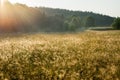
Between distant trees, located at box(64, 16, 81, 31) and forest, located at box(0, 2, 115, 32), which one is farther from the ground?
forest, located at box(0, 2, 115, 32)

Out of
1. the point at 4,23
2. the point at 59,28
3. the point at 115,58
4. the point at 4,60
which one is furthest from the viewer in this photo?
the point at 59,28

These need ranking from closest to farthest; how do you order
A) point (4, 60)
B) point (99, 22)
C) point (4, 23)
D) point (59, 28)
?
point (4, 60) → point (4, 23) → point (59, 28) → point (99, 22)

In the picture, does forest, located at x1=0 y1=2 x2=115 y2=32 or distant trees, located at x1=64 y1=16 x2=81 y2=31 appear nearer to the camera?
forest, located at x1=0 y1=2 x2=115 y2=32

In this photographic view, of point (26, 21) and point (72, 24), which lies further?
point (72, 24)

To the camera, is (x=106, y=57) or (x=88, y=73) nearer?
(x=88, y=73)

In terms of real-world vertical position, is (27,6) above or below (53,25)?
above

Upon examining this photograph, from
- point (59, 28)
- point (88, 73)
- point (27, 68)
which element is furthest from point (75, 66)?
point (59, 28)

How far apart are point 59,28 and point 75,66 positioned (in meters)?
68.4

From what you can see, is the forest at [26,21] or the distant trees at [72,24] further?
the distant trees at [72,24]

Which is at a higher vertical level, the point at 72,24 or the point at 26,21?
the point at 26,21

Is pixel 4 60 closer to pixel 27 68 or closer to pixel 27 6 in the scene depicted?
pixel 27 68

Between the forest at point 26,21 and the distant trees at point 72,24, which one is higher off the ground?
the forest at point 26,21

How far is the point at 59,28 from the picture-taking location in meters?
76.3

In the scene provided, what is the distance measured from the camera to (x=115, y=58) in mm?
9891
